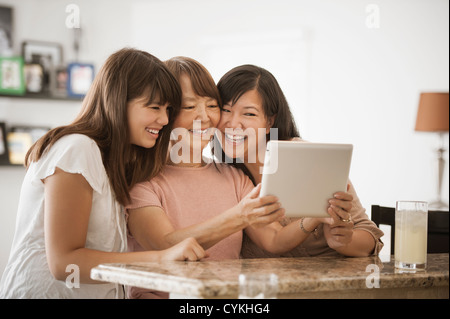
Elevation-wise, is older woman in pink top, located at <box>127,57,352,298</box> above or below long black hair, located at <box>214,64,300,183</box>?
below

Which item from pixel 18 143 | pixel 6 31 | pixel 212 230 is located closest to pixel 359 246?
pixel 212 230

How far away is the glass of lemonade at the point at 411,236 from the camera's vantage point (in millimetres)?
1330

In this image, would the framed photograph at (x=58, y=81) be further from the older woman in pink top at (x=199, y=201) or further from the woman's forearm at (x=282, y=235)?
the woman's forearm at (x=282, y=235)

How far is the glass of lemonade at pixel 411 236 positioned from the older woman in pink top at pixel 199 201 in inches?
6.4

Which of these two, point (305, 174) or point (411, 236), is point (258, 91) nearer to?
point (305, 174)

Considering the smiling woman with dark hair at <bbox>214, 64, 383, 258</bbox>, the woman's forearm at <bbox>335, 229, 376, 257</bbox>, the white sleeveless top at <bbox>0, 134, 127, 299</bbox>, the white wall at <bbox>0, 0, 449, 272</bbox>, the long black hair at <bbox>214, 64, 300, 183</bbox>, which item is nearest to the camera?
the white sleeveless top at <bbox>0, 134, 127, 299</bbox>

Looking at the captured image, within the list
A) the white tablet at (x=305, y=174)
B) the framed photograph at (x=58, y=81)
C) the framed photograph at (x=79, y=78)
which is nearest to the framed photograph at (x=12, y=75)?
the framed photograph at (x=58, y=81)

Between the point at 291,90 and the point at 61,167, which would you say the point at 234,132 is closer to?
the point at 61,167

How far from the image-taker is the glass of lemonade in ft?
4.36

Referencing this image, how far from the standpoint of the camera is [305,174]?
4.65 ft

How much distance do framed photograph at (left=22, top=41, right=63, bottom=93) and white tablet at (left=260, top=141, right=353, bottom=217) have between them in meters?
3.14

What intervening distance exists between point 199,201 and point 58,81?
108 inches

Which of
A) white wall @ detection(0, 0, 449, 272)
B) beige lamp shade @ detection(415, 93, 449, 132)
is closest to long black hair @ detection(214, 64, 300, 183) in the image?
beige lamp shade @ detection(415, 93, 449, 132)

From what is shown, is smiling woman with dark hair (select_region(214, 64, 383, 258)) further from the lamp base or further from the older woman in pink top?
the lamp base
